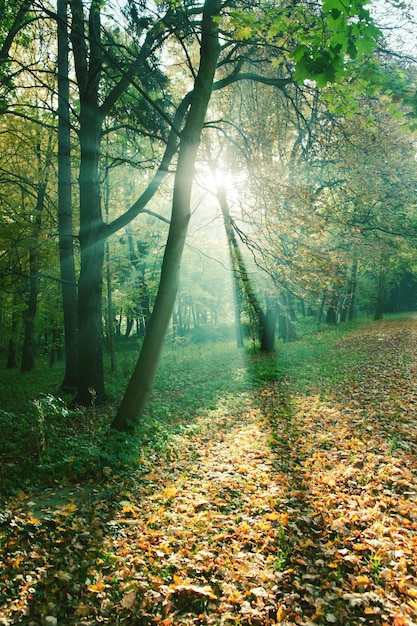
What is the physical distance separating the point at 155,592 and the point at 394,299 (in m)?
42.2

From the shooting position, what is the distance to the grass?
5059 millimetres

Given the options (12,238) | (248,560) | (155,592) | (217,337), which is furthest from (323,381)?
(217,337)

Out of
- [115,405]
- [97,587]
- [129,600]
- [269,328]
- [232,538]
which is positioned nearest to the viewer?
[129,600]

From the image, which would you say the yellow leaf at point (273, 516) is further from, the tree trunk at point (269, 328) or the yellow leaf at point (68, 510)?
the tree trunk at point (269, 328)

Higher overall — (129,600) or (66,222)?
(66,222)

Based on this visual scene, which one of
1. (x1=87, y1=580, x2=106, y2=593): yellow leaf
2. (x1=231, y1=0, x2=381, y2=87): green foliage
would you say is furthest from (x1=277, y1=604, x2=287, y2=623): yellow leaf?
(x1=231, y1=0, x2=381, y2=87): green foliage

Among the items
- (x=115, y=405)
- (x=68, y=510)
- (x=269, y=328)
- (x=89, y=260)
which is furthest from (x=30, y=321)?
(x=68, y=510)

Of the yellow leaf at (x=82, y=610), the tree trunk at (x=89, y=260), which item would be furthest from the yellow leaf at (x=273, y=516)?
the tree trunk at (x=89, y=260)

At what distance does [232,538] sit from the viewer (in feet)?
11.9

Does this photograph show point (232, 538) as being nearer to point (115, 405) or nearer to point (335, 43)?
point (335, 43)

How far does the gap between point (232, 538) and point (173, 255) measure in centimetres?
411

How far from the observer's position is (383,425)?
6242mm

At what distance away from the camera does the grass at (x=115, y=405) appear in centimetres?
506

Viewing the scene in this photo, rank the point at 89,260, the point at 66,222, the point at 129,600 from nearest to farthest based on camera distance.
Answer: the point at 129,600, the point at 89,260, the point at 66,222
